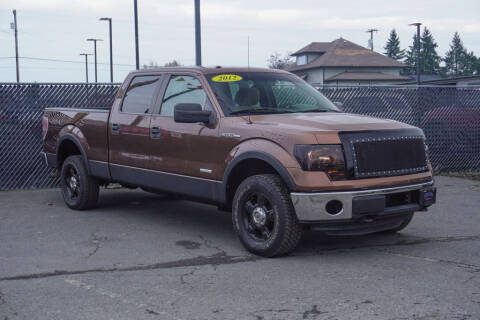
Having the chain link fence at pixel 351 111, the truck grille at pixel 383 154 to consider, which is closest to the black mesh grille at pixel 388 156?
the truck grille at pixel 383 154

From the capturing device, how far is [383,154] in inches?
235

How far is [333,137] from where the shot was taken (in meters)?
5.73

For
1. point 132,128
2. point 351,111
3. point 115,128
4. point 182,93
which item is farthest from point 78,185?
point 351,111

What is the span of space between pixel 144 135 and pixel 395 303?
391cm

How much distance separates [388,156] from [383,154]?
7 centimetres

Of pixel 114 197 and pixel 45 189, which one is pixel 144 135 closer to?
pixel 114 197

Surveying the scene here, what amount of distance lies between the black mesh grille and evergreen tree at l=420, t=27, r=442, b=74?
388 feet

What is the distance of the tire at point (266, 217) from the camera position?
584 centimetres

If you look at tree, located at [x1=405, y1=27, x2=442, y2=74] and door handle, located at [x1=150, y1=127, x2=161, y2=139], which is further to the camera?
tree, located at [x1=405, y1=27, x2=442, y2=74]

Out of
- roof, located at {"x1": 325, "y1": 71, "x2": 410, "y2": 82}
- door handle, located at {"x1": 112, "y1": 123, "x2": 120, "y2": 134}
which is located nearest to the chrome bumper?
door handle, located at {"x1": 112, "y1": 123, "x2": 120, "y2": 134}

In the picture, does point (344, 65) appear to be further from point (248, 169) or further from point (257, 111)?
point (248, 169)

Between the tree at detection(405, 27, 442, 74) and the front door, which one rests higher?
the tree at detection(405, 27, 442, 74)

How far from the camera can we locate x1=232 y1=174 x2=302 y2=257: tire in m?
5.84

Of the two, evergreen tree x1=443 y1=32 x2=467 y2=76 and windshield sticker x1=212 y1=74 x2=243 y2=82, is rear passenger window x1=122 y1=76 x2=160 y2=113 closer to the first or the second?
windshield sticker x1=212 y1=74 x2=243 y2=82
